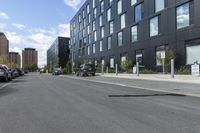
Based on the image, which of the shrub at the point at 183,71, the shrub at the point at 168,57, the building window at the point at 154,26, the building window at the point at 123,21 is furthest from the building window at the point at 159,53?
the building window at the point at 123,21

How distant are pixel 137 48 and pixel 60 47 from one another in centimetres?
9701

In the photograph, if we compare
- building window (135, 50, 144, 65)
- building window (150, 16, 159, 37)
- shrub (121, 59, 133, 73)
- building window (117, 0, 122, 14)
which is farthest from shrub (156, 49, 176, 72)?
building window (117, 0, 122, 14)

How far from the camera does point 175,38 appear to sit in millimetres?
37125

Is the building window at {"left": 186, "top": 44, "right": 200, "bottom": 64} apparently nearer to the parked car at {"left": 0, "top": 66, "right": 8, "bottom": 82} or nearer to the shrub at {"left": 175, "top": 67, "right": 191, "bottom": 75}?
the shrub at {"left": 175, "top": 67, "right": 191, "bottom": 75}

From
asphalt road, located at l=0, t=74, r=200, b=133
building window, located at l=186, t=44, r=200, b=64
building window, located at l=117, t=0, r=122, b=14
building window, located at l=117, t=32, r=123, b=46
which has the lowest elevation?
asphalt road, located at l=0, t=74, r=200, b=133

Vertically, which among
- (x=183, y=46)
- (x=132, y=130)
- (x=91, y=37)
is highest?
(x=91, y=37)

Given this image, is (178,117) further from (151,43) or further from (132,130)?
(151,43)

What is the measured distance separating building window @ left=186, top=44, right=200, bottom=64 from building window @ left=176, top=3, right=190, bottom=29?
8.23 ft

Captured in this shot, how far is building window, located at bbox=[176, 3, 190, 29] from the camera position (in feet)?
116

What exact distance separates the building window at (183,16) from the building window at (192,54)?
251cm

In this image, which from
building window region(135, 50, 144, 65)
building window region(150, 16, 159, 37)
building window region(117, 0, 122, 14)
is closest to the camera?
building window region(150, 16, 159, 37)

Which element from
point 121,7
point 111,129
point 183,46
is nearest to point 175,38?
point 183,46

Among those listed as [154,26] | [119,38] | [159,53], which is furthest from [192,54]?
[119,38]

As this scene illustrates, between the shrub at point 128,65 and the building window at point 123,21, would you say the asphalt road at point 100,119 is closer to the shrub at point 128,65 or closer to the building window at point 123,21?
the shrub at point 128,65
